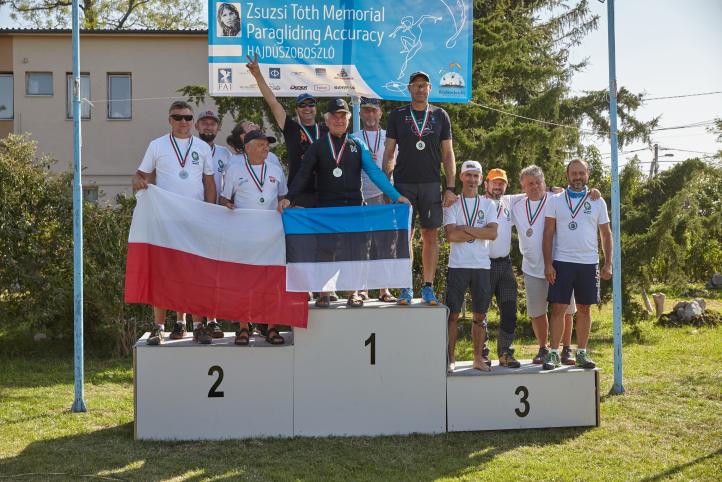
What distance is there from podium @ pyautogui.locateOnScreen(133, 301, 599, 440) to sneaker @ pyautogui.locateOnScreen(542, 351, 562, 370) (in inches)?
24.6

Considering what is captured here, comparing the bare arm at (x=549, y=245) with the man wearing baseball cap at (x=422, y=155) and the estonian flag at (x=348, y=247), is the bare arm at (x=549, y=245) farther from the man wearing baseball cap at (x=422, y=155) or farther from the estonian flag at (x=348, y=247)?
the estonian flag at (x=348, y=247)

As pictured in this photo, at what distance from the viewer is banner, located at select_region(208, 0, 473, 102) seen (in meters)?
8.17

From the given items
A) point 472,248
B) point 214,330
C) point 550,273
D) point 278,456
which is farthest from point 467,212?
point 278,456

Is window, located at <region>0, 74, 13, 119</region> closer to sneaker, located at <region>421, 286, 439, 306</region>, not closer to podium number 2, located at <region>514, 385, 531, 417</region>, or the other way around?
sneaker, located at <region>421, 286, 439, 306</region>

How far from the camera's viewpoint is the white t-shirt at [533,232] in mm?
6895

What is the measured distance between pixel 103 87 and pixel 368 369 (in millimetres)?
17223

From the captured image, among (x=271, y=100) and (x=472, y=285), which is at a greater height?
(x=271, y=100)

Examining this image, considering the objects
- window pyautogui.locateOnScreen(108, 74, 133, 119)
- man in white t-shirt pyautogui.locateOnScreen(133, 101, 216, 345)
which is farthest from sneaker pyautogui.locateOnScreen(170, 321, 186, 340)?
window pyautogui.locateOnScreen(108, 74, 133, 119)

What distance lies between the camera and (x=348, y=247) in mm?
6496

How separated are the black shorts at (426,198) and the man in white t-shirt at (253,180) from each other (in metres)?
1.03

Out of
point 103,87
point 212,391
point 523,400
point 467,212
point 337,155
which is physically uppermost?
point 103,87

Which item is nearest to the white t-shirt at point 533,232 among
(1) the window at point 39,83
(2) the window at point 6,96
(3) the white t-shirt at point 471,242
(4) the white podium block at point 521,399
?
(3) the white t-shirt at point 471,242

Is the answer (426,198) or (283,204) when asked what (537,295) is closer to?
(426,198)

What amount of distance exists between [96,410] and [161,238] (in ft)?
6.68
